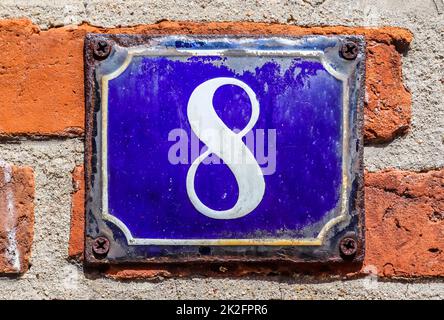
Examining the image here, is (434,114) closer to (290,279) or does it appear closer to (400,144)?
(400,144)

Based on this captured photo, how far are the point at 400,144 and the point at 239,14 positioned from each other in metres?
0.24

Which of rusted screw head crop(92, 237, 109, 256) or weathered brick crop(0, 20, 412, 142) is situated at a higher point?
Answer: weathered brick crop(0, 20, 412, 142)

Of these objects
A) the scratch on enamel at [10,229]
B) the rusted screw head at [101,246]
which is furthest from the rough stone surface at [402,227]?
the scratch on enamel at [10,229]

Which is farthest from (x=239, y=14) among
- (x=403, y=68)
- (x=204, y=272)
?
(x=204, y=272)

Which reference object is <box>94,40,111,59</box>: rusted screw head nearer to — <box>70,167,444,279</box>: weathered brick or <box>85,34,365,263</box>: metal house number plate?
<box>85,34,365,263</box>: metal house number plate

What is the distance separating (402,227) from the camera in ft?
3.39

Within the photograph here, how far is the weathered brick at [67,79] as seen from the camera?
1040 mm

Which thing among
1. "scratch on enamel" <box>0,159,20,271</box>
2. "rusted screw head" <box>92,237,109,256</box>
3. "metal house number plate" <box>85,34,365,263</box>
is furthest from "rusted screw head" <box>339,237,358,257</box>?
"scratch on enamel" <box>0,159,20,271</box>

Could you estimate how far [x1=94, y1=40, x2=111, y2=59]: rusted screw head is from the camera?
3.41ft

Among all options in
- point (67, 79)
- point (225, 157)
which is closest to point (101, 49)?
point (67, 79)

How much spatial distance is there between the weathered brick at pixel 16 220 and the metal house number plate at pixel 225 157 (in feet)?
0.24

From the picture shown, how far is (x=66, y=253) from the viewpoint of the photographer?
3.41 feet

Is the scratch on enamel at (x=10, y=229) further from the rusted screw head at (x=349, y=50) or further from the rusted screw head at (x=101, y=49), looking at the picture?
the rusted screw head at (x=349, y=50)

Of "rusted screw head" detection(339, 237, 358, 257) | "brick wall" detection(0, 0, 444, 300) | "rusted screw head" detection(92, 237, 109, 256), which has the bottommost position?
"rusted screw head" detection(92, 237, 109, 256)
